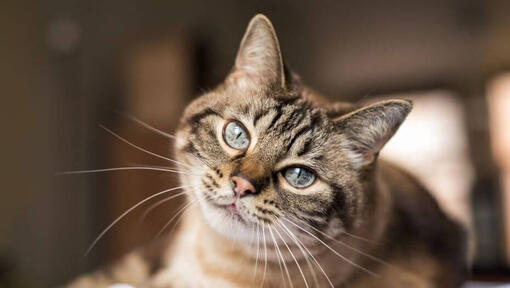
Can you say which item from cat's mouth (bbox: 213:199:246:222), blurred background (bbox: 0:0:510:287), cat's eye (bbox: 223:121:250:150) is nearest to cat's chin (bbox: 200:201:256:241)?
cat's mouth (bbox: 213:199:246:222)

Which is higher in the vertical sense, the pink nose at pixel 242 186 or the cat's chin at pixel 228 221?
the pink nose at pixel 242 186

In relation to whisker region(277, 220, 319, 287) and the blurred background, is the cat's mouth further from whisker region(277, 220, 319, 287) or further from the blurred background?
the blurred background

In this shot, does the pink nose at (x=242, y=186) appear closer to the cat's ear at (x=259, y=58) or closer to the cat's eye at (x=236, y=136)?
the cat's eye at (x=236, y=136)

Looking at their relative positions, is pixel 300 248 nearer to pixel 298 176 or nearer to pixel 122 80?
pixel 298 176

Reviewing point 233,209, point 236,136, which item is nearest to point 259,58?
point 236,136

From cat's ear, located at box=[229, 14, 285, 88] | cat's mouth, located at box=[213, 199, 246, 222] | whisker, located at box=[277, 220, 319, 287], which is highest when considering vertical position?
cat's ear, located at box=[229, 14, 285, 88]

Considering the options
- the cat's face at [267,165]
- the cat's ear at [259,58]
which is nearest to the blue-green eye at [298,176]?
the cat's face at [267,165]
